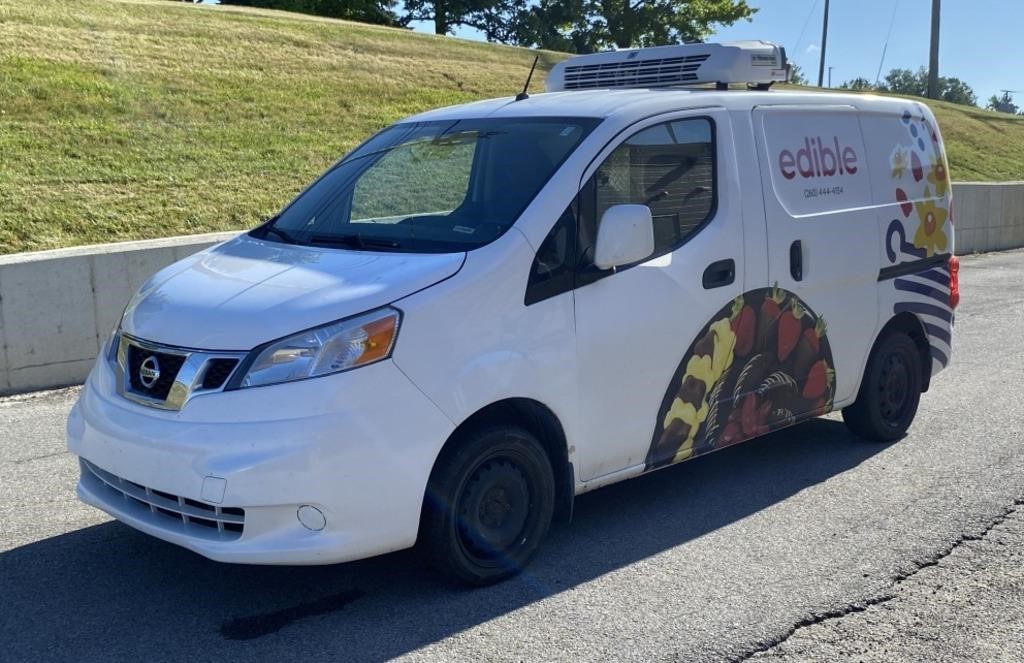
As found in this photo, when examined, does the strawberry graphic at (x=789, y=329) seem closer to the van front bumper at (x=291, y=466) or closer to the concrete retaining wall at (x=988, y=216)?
the van front bumper at (x=291, y=466)

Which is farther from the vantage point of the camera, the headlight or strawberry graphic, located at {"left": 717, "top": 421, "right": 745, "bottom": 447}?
strawberry graphic, located at {"left": 717, "top": 421, "right": 745, "bottom": 447}

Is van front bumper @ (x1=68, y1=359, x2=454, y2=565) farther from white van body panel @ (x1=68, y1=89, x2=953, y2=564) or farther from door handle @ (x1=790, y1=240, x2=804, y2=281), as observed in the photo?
door handle @ (x1=790, y1=240, x2=804, y2=281)

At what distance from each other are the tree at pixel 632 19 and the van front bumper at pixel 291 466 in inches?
1884

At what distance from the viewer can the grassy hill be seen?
11516 mm

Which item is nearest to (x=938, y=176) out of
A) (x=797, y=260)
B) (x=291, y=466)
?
(x=797, y=260)

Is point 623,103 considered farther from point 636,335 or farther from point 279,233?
point 279,233

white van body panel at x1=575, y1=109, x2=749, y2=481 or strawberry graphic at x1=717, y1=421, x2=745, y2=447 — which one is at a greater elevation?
white van body panel at x1=575, y1=109, x2=749, y2=481

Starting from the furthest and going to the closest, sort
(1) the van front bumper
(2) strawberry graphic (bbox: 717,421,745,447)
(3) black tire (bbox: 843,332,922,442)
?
1. (3) black tire (bbox: 843,332,922,442)
2. (2) strawberry graphic (bbox: 717,421,745,447)
3. (1) the van front bumper

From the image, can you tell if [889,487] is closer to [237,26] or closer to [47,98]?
[47,98]

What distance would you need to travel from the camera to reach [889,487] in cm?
573

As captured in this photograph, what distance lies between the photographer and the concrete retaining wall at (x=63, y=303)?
25.0 feet

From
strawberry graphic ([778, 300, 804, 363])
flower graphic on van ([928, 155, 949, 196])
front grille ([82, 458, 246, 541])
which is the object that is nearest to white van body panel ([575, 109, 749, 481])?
strawberry graphic ([778, 300, 804, 363])

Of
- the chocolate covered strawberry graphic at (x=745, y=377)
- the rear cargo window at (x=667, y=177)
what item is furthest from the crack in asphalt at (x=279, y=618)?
the rear cargo window at (x=667, y=177)

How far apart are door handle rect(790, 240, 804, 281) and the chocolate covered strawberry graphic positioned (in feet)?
0.40
